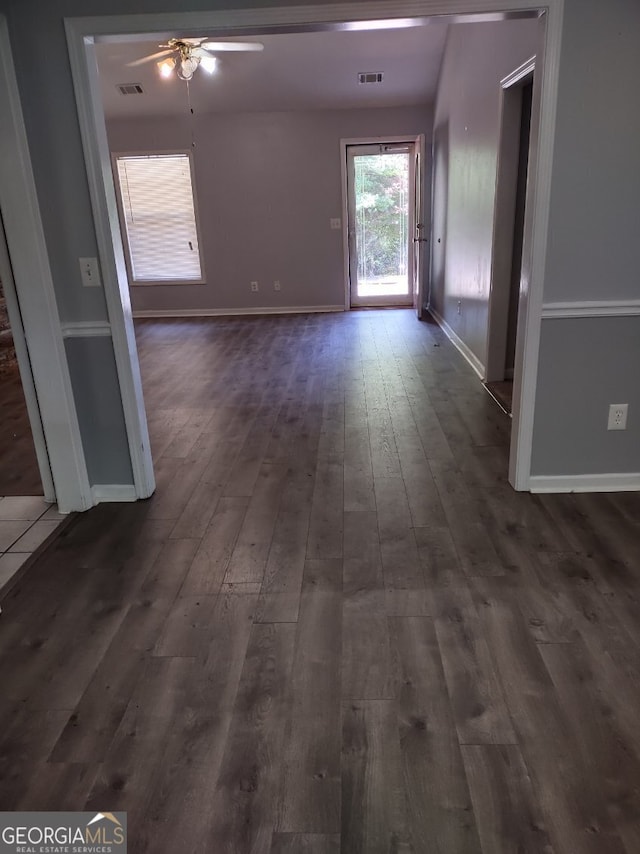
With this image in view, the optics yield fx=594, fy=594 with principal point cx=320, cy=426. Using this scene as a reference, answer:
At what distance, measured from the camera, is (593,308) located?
2541 millimetres

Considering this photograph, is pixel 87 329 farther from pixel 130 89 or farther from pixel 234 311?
pixel 234 311

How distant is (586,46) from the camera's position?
7.37 ft

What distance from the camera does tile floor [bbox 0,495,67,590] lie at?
2.41m

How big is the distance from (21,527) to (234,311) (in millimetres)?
5820

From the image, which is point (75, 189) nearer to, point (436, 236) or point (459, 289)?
point (459, 289)

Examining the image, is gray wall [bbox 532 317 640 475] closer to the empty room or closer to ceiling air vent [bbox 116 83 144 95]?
the empty room

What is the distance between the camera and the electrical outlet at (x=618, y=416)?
2.68 meters

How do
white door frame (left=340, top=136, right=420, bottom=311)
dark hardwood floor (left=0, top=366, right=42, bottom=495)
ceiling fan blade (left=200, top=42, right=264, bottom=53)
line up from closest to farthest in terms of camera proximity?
1. dark hardwood floor (left=0, top=366, right=42, bottom=495)
2. ceiling fan blade (left=200, top=42, right=264, bottom=53)
3. white door frame (left=340, top=136, right=420, bottom=311)

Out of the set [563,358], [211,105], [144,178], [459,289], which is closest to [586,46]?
[563,358]

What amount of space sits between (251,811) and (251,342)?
210 inches

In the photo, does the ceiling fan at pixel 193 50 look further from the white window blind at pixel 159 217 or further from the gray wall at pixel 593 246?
the gray wall at pixel 593 246

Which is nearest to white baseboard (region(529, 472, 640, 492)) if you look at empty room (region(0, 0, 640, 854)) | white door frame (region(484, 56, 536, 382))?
empty room (region(0, 0, 640, 854))

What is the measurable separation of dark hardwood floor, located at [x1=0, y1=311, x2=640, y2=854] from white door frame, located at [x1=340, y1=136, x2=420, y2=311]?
4.98 m

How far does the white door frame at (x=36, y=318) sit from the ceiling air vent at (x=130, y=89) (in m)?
5.00
